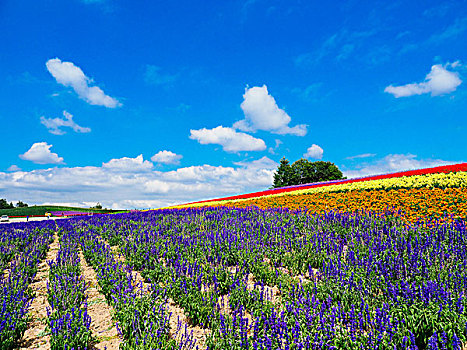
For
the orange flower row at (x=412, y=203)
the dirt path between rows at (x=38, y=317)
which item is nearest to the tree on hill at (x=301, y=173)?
the orange flower row at (x=412, y=203)

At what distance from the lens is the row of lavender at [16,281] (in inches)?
129

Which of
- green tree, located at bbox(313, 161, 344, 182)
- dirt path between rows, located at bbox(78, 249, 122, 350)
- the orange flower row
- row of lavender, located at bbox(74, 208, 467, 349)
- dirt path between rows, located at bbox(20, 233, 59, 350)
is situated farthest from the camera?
green tree, located at bbox(313, 161, 344, 182)

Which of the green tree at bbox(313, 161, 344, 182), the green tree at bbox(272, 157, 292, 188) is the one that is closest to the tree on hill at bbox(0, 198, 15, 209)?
the green tree at bbox(272, 157, 292, 188)

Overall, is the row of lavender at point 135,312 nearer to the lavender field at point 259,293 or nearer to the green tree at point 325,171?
the lavender field at point 259,293

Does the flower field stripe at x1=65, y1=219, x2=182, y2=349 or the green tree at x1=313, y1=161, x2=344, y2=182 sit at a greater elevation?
the green tree at x1=313, y1=161, x2=344, y2=182

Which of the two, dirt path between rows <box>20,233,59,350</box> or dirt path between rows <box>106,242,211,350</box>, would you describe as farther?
dirt path between rows <box>20,233,59,350</box>

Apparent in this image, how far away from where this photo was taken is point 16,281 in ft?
15.0

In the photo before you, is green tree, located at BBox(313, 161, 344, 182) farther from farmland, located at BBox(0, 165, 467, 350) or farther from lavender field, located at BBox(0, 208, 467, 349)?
lavender field, located at BBox(0, 208, 467, 349)

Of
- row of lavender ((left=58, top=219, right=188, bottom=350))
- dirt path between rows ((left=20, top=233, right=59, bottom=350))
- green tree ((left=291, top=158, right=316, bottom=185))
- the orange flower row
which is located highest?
green tree ((left=291, top=158, right=316, bottom=185))

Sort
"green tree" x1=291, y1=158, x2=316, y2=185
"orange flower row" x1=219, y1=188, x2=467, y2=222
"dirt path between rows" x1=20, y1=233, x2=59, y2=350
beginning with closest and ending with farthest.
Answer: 1. "dirt path between rows" x1=20, y1=233, x2=59, y2=350
2. "orange flower row" x1=219, y1=188, x2=467, y2=222
3. "green tree" x1=291, y1=158, x2=316, y2=185

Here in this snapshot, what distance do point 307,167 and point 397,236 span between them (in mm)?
42626

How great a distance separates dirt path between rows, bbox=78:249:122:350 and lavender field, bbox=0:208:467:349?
0.9 inches

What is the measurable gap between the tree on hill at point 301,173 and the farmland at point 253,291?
133 ft

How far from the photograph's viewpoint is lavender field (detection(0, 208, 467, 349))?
2.80 metres
